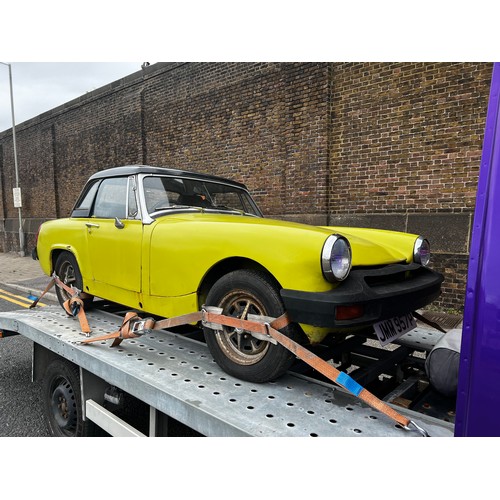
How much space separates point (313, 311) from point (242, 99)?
24.6 ft

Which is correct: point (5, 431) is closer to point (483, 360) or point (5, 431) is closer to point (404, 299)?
point (404, 299)

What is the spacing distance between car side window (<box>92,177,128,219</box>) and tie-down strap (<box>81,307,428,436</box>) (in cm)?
112

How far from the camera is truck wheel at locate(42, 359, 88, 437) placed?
8.49 ft

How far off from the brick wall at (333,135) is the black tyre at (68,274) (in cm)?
478

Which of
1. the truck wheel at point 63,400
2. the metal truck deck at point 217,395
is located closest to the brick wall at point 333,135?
the metal truck deck at point 217,395

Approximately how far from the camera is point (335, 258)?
1.99 metres

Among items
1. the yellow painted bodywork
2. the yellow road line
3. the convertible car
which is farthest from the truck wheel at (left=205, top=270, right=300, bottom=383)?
the yellow road line

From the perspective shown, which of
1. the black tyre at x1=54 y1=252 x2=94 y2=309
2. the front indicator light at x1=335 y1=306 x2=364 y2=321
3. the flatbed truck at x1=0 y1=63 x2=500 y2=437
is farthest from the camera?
the black tyre at x1=54 y1=252 x2=94 y2=309

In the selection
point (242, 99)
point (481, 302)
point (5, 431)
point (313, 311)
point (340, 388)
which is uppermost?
point (242, 99)

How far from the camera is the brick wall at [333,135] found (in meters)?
5.77

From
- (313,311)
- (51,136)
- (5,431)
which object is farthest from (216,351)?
(51,136)

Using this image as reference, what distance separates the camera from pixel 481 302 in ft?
4.42

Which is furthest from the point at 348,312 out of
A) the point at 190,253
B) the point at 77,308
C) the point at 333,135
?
the point at 333,135

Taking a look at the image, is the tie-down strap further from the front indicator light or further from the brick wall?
the brick wall
